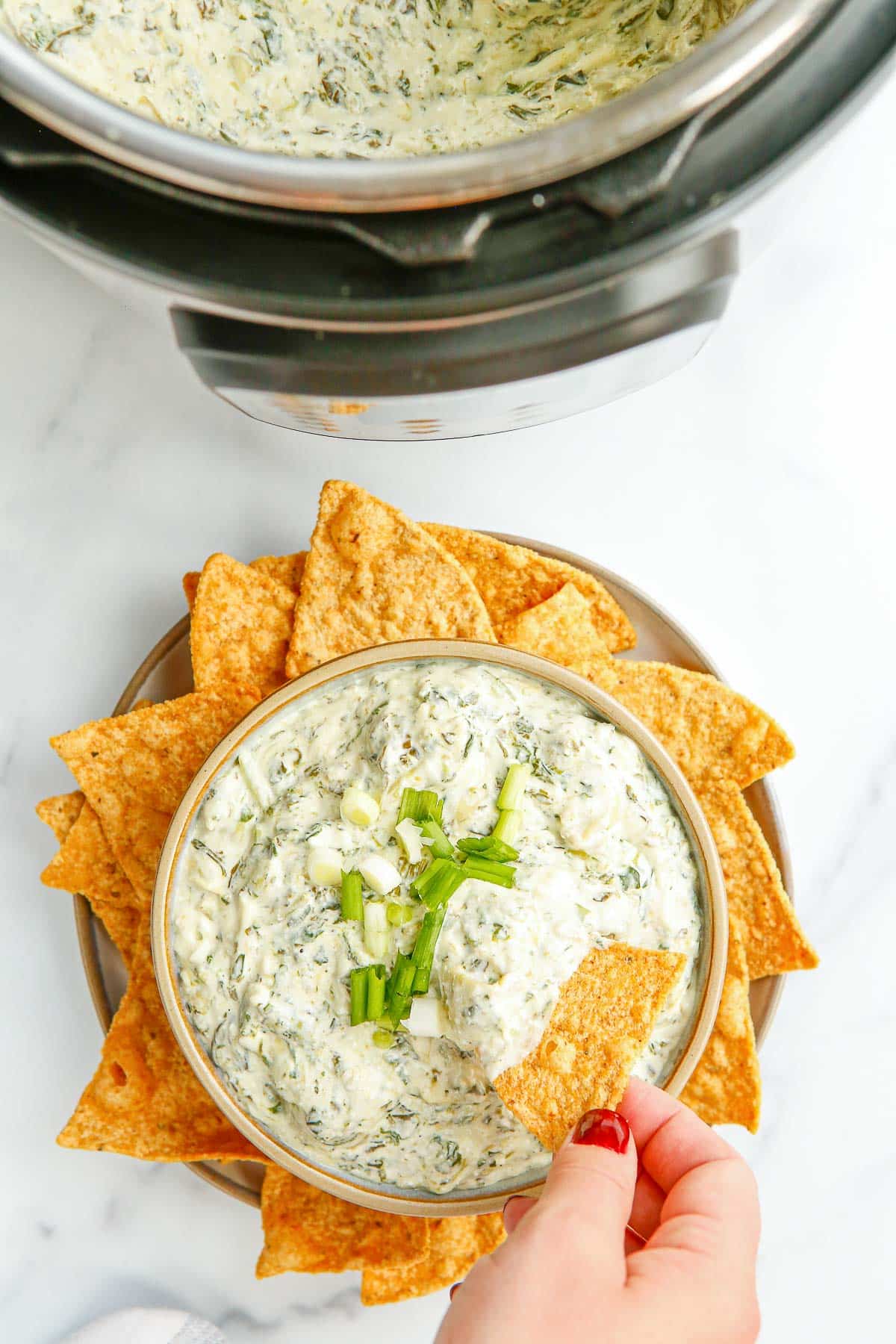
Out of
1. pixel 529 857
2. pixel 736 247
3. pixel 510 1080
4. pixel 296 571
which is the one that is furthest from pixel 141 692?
pixel 736 247

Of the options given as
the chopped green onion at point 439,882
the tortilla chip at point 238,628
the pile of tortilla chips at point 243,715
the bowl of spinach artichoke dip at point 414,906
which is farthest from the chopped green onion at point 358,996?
the tortilla chip at point 238,628

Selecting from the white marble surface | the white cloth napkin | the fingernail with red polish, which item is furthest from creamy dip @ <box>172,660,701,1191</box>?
the white cloth napkin

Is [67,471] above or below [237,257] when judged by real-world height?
above

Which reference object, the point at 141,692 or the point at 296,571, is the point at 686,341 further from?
the point at 141,692

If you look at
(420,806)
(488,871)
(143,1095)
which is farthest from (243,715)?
(143,1095)

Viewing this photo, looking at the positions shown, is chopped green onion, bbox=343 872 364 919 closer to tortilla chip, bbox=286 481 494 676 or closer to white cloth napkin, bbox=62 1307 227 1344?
tortilla chip, bbox=286 481 494 676

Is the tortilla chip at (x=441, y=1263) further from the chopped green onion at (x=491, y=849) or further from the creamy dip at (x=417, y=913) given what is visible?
the chopped green onion at (x=491, y=849)
